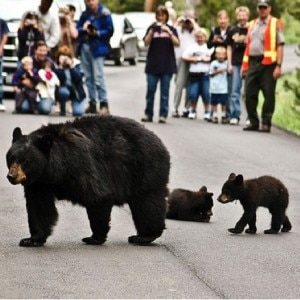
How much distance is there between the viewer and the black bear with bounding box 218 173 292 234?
11.3m

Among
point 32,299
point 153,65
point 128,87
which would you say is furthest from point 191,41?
point 32,299

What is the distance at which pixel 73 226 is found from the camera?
11336 mm

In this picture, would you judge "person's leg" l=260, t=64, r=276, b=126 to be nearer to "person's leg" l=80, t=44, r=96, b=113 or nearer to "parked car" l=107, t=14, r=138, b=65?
"person's leg" l=80, t=44, r=96, b=113

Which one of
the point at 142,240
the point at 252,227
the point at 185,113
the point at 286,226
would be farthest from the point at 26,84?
the point at 142,240

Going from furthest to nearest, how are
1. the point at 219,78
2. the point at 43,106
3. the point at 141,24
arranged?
1. the point at 141,24
2. the point at 219,78
3. the point at 43,106

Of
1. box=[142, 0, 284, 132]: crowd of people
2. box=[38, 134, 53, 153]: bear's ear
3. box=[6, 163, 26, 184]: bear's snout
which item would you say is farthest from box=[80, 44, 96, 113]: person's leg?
box=[6, 163, 26, 184]: bear's snout

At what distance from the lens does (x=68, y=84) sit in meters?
23.8

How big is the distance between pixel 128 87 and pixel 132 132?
24625 millimetres

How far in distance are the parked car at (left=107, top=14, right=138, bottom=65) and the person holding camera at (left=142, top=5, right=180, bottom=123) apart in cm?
2095

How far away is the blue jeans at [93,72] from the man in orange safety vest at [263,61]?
8.87 feet

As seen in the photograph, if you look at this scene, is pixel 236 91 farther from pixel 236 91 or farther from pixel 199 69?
pixel 199 69

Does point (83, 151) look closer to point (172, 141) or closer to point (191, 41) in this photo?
point (172, 141)

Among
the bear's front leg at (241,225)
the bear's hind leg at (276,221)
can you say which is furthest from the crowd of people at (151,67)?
the bear's front leg at (241,225)

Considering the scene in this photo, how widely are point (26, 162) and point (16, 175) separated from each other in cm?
15
